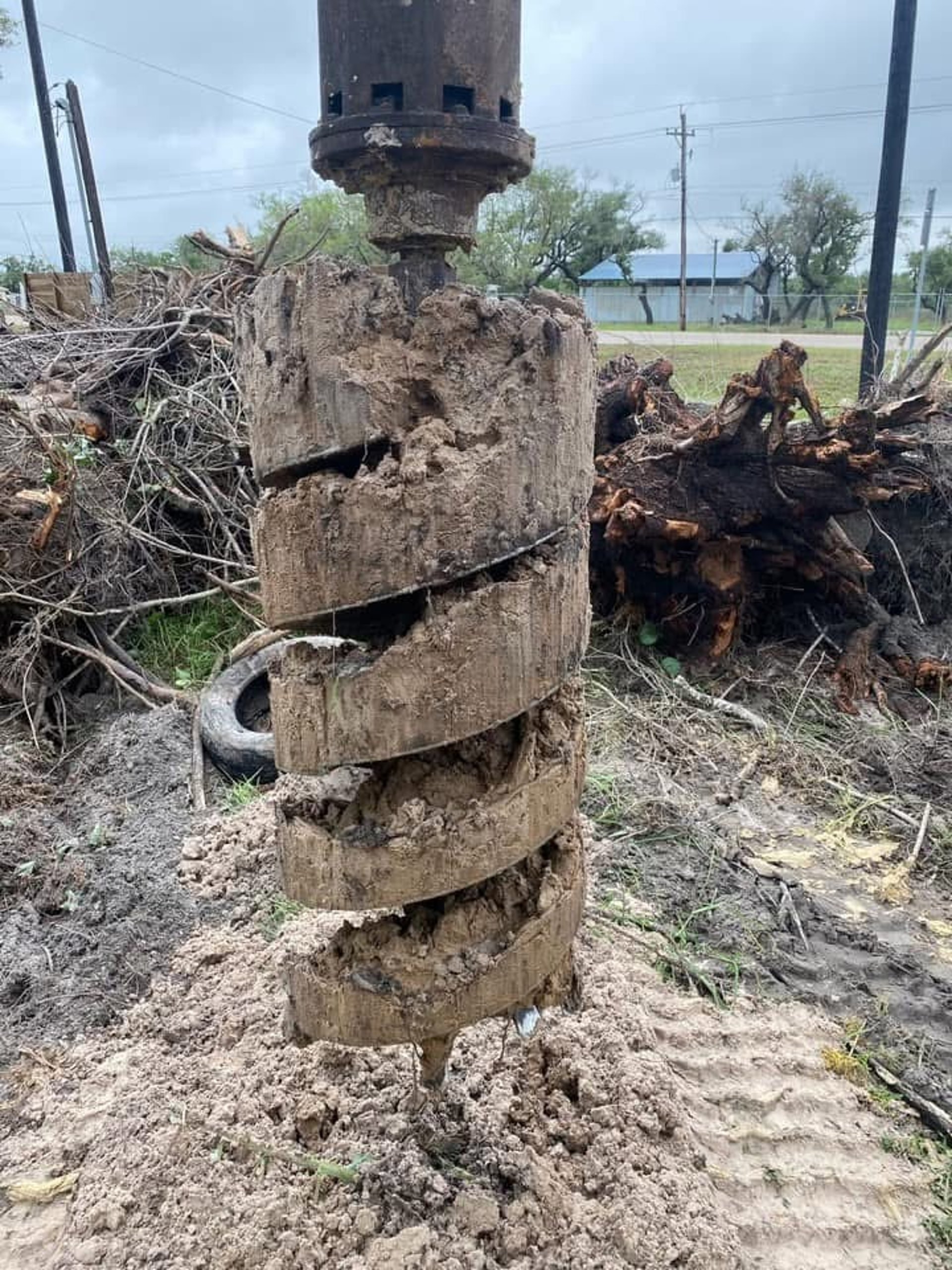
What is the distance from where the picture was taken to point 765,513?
5.71 metres

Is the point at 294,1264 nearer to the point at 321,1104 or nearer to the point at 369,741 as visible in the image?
the point at 321,1104

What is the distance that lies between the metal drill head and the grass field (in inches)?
250

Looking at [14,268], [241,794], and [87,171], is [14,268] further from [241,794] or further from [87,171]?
[241,794]

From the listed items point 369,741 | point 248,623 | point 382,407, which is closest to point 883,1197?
point 369,741

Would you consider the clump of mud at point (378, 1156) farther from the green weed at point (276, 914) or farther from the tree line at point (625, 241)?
the tree line at point (625, 241)

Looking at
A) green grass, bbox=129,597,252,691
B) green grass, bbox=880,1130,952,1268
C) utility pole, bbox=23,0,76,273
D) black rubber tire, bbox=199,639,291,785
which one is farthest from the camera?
utility pole, bbox=23,0,76,273

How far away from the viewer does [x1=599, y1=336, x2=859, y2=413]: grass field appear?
39.1 ft

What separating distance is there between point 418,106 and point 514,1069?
218 cm

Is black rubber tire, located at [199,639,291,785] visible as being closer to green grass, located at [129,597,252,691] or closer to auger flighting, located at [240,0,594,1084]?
green grass, located at [129,597,252,691]

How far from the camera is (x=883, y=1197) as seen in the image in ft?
7.40

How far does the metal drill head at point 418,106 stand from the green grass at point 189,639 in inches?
181

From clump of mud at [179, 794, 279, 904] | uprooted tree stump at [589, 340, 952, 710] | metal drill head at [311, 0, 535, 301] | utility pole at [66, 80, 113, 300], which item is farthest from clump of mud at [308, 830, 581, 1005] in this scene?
utility pole at [66, 80, 113, 300]

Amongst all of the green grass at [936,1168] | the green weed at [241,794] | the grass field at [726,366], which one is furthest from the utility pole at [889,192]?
the green grass at [936,1168]

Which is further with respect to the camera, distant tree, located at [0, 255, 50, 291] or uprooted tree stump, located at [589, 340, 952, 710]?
distant tree, located at [0, 255, 50, 291]
